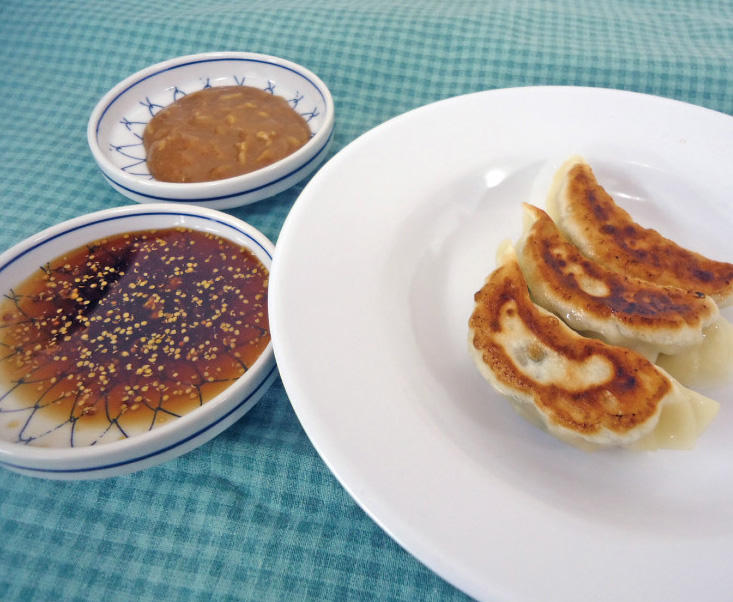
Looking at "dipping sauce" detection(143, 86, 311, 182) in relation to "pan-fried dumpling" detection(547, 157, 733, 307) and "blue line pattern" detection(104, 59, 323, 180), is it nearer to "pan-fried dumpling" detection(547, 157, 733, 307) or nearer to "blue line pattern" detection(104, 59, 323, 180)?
"blue line pattern" detection(104, 59, 323, 180)

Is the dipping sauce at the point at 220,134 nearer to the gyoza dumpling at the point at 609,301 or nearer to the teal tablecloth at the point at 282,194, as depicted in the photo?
the teal tablecloth at the point at 282,194

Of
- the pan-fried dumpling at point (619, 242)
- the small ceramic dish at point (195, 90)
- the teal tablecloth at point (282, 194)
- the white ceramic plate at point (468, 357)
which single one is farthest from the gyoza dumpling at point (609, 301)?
the small ceramic dish at point (195, 90)

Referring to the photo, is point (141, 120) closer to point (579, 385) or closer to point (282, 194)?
point (282, 194)

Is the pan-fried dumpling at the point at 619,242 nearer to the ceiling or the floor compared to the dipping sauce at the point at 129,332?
nearer to the ceiling

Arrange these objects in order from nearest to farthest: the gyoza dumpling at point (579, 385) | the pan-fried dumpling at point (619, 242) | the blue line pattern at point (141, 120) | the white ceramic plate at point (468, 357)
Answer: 1. the white ceramic plate at point (468, 357)
2. the gyoza dumpling at point (579, 385)
3. the pan-fried dumpling at point (619, 242)
4. the blue line pattern at point (141, 120)

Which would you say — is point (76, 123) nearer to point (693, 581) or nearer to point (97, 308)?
point (97, 308)

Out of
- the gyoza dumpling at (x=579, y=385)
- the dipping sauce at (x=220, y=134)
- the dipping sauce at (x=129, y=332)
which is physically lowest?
the dipping sauce at (x=129, y=332)

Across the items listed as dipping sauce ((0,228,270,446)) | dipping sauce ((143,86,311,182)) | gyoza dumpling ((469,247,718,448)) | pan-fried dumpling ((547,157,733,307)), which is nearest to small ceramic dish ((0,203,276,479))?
dipping sauce ((0,228,270,446))
